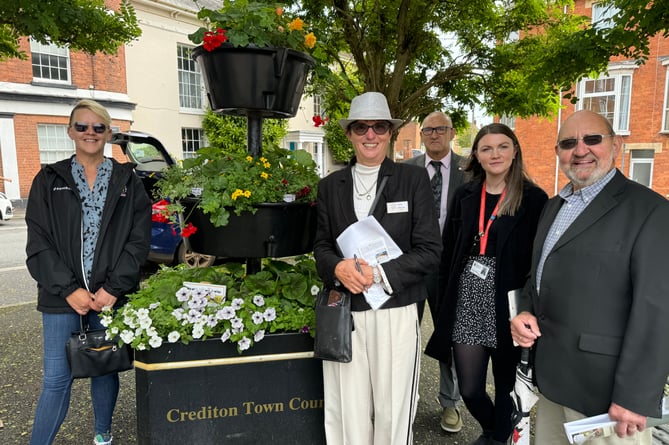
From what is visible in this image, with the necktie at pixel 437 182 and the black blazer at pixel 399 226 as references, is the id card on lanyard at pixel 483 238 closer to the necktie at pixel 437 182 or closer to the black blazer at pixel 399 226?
the black blazer at pixel 399 226

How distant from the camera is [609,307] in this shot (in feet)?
5.16

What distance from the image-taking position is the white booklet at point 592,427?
1542mm

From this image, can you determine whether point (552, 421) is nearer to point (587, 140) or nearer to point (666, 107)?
point (587, 140)

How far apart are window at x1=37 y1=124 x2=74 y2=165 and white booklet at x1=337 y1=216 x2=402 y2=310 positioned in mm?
15547

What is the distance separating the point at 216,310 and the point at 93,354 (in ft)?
1.99

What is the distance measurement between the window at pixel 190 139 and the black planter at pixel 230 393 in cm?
1589

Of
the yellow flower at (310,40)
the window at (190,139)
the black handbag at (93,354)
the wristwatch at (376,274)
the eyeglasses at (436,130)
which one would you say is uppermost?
the window at (190,139)

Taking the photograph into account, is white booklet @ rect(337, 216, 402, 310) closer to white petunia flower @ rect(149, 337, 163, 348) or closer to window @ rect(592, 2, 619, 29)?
white petunia flower @ rect(149, 337, 163, 348)

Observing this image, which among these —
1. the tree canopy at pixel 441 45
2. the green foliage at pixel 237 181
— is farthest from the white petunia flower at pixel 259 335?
the tree canopy at pixel 441 45

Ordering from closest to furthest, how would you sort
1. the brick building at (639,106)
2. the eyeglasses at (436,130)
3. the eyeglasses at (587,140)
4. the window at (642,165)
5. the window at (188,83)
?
the eyeglasses at (587,140) < the eyeglasses at (436,130) < the brick building at (639,106) < the window at (642,165) < the window at (188,83)

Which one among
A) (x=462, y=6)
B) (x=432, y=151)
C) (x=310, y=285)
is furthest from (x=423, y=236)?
(x=462, y=6)

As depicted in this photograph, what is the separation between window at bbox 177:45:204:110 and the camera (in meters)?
16.7

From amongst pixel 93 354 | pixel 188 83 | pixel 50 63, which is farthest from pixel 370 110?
pixel 188 83

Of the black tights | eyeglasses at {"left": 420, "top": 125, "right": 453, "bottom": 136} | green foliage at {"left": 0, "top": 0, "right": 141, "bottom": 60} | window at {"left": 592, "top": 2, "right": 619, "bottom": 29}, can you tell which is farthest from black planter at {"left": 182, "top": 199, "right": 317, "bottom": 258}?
window at {"left": 592, "top": 2, "right": 619, "bottom": 29}
